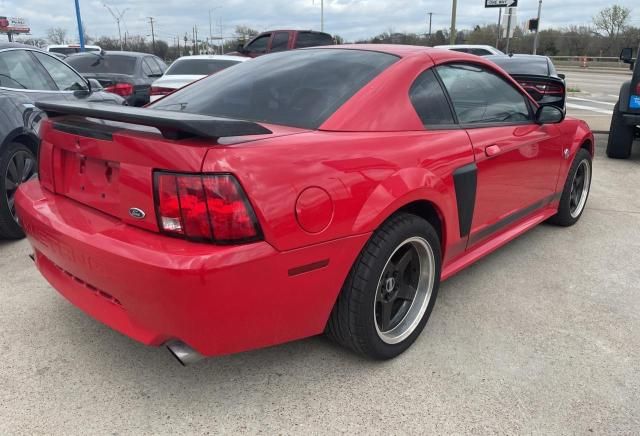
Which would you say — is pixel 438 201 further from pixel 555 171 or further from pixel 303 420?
pixel 555 171

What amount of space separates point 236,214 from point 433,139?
1182 mm

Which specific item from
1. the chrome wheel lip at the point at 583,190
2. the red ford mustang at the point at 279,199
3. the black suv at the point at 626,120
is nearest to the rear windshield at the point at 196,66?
the black suv at the point at 626,120

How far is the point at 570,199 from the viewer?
172 inches

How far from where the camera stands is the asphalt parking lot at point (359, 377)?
2076mm

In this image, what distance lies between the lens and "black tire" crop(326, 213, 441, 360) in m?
2.19

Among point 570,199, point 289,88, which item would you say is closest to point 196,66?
point 570,199

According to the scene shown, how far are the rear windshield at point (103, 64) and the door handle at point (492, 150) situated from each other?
877 cm

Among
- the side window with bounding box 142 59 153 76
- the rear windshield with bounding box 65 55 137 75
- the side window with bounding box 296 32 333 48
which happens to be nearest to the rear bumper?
the rear windshield with bounding box 65 55 137 75

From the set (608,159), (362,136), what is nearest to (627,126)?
(608,159)

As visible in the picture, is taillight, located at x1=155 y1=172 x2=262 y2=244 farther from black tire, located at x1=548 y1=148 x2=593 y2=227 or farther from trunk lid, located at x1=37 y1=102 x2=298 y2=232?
black tire, located at x1=548 y1=148 x2=593 y2=227

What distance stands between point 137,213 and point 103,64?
9.42m

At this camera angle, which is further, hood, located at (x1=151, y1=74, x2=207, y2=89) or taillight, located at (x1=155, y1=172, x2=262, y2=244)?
hood, located at (x1=151, y1=74, x2=207, y2=89)

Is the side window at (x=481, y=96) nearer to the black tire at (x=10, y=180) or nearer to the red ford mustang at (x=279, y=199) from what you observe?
the red ford mustang at (x=279, y=199)

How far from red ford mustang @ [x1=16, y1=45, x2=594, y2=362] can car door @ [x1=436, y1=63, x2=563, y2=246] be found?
2 centimetres
